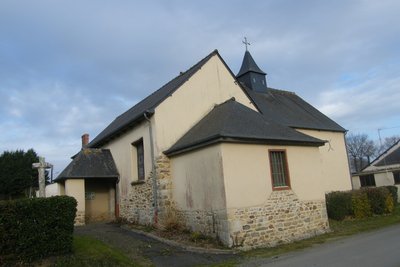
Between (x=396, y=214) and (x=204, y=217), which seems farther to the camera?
(x=396, y=214)

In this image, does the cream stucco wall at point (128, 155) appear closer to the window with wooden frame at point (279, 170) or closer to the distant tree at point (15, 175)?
the window with wooden frame at point (279, 170)

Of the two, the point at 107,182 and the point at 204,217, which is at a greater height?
the point at 107,182

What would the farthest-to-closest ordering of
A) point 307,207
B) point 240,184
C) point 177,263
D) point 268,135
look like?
point 307,207
point 268,135
point 240,184
point 177,263

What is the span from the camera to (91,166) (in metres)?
18.7

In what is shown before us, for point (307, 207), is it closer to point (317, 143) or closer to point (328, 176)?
point (317, 143)

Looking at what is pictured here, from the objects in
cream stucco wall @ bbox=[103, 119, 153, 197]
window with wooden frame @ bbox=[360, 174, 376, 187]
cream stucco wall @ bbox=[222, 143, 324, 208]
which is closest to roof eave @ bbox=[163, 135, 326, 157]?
cream stucco wall @ bbox=[222, 143, 324, 208]

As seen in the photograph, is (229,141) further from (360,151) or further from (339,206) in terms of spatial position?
(360,151)

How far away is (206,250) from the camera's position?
11133 millimetres

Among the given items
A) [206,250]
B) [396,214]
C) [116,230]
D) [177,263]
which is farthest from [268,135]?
[396,214]

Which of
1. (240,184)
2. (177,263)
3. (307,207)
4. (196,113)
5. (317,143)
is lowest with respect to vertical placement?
(177,263)

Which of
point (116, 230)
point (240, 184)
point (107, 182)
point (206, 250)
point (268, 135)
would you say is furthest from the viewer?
point (107, 182)

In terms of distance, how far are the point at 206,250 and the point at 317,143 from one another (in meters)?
6.33

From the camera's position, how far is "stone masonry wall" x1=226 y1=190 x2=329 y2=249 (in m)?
11.6

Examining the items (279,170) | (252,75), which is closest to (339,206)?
(279,170)
